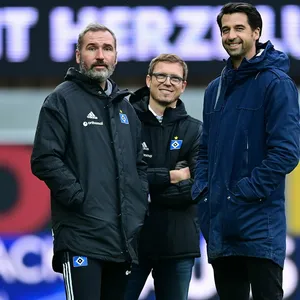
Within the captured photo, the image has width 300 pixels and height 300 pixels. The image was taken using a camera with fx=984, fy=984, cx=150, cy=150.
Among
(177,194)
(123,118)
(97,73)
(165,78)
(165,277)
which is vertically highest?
(97,73)

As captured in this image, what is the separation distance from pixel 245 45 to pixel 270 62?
5.6 inches

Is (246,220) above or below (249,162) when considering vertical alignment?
below

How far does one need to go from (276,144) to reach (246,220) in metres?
0.37

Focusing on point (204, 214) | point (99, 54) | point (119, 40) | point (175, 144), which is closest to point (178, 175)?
point (175, 144)

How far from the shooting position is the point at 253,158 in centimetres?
454

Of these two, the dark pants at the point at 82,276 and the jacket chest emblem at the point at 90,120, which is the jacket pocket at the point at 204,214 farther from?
the jacket chest emblem at the point at 90,120

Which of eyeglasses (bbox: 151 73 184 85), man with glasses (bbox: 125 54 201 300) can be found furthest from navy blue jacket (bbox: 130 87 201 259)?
eyeglasses (bbox: 151 73 184 85)

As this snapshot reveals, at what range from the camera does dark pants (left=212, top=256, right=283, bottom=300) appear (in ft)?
14.6

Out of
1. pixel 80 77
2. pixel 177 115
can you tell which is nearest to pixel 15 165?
pixel 177 115

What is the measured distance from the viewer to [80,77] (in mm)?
4926

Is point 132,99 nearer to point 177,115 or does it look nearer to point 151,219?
point 177,115

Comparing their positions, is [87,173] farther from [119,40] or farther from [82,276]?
[119,40]

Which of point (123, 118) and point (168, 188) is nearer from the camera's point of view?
point (123, 118)

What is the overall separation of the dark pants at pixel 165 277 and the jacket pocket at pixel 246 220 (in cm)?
105
